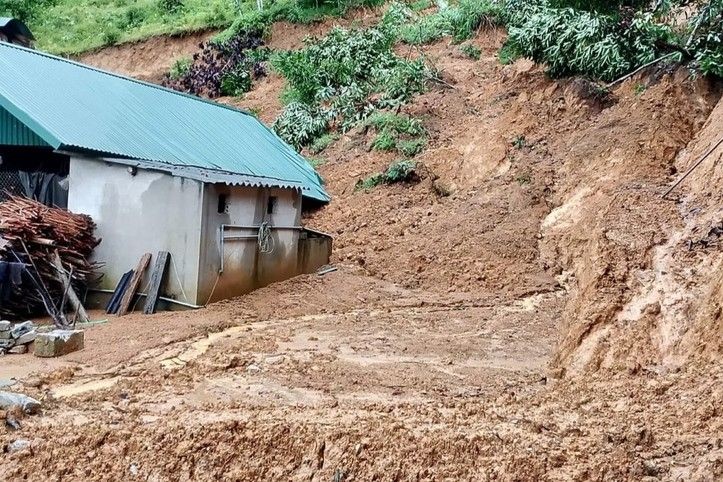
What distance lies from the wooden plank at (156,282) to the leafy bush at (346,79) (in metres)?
10.9

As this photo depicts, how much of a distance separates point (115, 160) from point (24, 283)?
2589 mm

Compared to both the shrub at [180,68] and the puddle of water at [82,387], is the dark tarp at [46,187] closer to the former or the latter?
the puddle of water at [82,387]

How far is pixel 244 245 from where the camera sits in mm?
12469

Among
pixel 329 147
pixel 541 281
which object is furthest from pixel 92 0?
pixel 541 281

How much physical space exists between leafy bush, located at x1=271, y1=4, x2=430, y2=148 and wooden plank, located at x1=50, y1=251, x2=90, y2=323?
11.7 meters

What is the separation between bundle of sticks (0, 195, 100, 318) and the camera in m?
10.3

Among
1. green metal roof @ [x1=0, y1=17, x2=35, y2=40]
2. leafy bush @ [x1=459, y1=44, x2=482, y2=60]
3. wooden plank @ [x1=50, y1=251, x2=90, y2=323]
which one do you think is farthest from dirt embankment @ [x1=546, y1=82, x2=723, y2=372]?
green metal roof @ [x1=0, y1=17, x2=35, y2=40]

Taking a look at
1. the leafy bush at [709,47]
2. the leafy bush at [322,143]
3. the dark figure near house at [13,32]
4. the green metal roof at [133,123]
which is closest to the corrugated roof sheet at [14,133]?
the green metal roof at [133,123]

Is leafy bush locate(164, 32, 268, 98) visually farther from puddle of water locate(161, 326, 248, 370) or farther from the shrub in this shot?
puddle of water locate(161, 326, 248, 370)

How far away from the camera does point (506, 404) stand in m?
5.81

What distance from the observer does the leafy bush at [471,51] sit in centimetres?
2345

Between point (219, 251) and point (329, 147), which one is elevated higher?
point (329, 147)

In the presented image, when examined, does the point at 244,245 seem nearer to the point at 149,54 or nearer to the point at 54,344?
the point at 54,344

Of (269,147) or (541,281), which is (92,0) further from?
(541,281)
